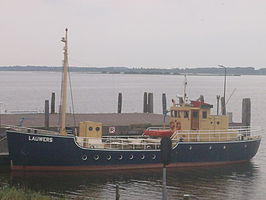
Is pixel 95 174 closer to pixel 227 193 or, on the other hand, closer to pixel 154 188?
pixel 154 188

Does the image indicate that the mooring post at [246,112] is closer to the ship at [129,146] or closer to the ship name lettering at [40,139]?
the ship at [129,146]

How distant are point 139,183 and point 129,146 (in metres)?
3.21

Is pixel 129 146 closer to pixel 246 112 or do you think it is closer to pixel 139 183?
pixel 139 183

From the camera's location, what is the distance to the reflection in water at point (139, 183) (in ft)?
86.1

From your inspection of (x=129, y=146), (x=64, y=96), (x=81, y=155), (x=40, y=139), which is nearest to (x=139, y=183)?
(x=129, y=146)

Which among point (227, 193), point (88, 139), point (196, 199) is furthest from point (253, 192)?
point (88, 139)

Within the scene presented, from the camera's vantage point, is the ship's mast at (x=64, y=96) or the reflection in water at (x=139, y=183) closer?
the reflection in water at (x=139, y=183)

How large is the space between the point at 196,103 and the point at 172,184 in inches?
290

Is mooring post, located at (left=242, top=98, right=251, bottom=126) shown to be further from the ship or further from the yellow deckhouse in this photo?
the yellow deckhouse

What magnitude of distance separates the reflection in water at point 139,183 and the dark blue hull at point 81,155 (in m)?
0.45

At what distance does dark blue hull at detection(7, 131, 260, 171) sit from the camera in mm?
28500

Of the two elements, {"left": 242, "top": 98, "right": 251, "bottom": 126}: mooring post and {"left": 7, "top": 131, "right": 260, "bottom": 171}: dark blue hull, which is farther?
{"left": 242, "top": 98, "right": 251, "bottom": 126}: mooring post

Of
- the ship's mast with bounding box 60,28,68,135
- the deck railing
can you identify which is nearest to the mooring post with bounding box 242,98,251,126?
the deck railing

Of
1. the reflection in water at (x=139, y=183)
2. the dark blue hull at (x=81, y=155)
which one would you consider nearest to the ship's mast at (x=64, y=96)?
the dark blue hull at (x=81, y=155)
